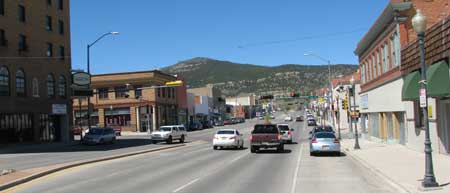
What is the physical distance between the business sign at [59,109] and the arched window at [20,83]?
5.11 m

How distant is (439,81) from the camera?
2233cm

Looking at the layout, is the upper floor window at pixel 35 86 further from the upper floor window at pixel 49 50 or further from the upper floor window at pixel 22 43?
the upper floor window at pixel 49 50

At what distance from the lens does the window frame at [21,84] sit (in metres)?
51.6

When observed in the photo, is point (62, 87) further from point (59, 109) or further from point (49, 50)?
point (49, 50)

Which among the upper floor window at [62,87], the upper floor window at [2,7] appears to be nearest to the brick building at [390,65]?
the upper floor window at [2,7]

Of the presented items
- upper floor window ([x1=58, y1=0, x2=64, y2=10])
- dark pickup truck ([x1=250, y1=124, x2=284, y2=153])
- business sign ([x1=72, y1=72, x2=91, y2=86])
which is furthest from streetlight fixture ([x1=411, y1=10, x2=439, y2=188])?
upper floor window ([x1=58, y1=0, x2=64, y2=10])

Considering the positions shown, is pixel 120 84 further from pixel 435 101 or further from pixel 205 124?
pixel 435 101

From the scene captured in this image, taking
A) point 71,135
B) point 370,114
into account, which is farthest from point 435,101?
point 71,135

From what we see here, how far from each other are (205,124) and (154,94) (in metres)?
21.1

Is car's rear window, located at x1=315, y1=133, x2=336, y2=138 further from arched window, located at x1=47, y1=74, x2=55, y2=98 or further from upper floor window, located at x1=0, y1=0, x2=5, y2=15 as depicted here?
arched window, located at x1=47, y1=74, x2=55, y2=98

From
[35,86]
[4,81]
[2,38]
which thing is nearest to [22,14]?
[2,38]

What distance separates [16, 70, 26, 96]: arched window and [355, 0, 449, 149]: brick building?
30.7 metres

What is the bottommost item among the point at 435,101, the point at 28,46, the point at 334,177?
the point at 334,177

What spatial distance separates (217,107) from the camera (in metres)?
152
